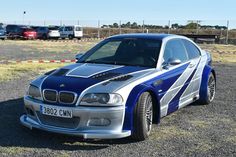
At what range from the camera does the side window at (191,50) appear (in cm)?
833

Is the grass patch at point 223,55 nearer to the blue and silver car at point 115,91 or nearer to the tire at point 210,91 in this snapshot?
the tire at point 210,91

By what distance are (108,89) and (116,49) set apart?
1916 mm

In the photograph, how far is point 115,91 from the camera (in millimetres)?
5773

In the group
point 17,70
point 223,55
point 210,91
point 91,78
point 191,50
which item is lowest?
point 223,55

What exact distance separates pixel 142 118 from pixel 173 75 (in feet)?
4.89

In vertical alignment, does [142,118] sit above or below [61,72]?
below

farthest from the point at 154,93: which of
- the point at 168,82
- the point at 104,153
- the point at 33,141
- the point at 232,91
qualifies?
the point at 232,91

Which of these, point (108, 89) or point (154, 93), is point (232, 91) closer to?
point (154, 93)

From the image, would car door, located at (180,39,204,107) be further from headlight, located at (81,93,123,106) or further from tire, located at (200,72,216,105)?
headlight, located at (81,93,123,106)

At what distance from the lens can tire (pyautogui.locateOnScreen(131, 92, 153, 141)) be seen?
5918 mm

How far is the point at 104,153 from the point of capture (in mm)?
5527

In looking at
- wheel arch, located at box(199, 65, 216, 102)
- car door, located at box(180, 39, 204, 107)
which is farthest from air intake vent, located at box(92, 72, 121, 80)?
wheel arch, located at box(199, 65, 216, 102)

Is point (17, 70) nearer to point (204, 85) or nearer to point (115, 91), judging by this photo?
point (204, 85)

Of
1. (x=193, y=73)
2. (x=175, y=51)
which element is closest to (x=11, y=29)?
(x=193, y=73)
